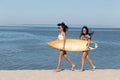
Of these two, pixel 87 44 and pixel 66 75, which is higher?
pixel 87 44

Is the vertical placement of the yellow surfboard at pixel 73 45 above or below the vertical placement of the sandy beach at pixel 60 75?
above

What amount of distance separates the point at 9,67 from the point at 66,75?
1289cm

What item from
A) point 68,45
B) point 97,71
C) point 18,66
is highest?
point 68,45

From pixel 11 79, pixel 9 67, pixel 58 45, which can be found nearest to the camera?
pixel 11 79

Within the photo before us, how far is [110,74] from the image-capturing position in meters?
11.2

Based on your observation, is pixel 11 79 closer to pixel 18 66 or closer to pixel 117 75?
pixel 117 75

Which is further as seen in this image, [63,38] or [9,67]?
[9,67]

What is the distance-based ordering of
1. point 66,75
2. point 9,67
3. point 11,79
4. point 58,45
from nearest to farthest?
point 11,79, point 66,75, point 58,45, point 9,67

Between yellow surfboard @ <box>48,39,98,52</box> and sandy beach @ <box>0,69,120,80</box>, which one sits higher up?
yellow surfboard @ <box>48,39,98,52</box>

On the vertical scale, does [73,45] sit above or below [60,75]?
above

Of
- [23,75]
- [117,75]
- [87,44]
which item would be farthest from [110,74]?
[23,75]

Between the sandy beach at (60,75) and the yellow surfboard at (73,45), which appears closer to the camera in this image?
the sandy beach at (60,75)

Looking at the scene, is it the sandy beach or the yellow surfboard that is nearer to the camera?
the sandy beach

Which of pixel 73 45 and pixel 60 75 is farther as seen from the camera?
pixel 73 45
